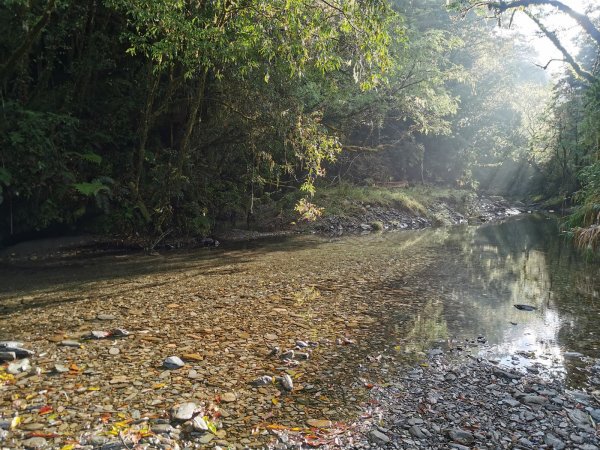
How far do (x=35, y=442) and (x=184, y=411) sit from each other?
3.87 feet

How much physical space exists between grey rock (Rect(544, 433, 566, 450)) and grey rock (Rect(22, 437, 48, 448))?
419 cm

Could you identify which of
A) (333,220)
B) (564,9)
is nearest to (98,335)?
(333,220)

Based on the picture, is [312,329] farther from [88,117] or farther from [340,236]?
[340,236]

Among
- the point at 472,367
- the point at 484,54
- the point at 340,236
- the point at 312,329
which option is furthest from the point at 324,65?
the point at 484,54

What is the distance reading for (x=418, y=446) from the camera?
3.66m

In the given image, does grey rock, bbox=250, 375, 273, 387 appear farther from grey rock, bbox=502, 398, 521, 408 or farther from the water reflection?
the water reflection

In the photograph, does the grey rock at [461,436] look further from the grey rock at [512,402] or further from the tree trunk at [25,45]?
the tree trunk at [25,45]

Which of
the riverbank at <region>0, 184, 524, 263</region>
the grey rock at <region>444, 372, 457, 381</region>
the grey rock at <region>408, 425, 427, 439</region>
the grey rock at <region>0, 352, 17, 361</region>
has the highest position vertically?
the riverbank at <region>0, 184, 524, 263</region>

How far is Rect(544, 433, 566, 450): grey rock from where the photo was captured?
12.1ft

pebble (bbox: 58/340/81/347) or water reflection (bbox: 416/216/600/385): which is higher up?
pebble (bbox: 58/340/81/347)

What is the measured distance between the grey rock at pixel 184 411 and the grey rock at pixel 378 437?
164 cm

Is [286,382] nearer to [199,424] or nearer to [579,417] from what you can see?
[199,424]

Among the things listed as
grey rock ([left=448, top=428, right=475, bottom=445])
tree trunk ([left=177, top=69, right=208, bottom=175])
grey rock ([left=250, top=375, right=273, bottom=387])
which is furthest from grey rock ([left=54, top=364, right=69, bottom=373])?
tree trunk ([left=177, top=69, right=208, bottom=175])

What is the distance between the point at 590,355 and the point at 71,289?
8.95 metres
